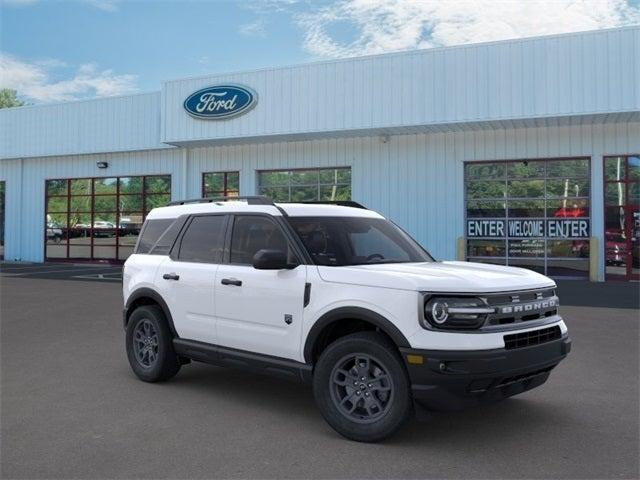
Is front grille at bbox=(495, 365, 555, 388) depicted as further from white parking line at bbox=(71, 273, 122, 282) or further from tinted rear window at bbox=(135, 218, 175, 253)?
white parking line at bbox=(71, 273, 122, 282)

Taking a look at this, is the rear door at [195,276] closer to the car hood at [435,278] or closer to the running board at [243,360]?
the running board at [243,360]

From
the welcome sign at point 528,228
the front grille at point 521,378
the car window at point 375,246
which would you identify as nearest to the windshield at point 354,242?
the car window at point 375,246

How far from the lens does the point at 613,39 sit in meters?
15.4

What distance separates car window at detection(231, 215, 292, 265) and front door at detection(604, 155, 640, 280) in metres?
14.1

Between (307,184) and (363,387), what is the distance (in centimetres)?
1641

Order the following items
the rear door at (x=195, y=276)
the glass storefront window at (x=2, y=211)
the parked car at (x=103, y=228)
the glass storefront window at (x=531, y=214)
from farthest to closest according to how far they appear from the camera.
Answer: the glass storefront window at (x=2, y=211) → the parked car at (x=103, y=228) → the glass storefront window at (x=531, y=214) → the rear door at (x=195, y=276)

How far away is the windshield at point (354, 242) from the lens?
5.08m

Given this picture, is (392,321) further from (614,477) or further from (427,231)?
(427,231)

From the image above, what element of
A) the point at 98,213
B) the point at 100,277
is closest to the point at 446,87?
the point at 100,277

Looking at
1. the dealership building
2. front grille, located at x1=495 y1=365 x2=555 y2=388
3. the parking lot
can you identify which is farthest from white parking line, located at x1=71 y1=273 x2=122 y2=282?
front grille, located at x1=495 y1=365 x2=555 y2=388

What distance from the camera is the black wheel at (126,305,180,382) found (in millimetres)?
6051

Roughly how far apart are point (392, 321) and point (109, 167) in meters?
22.3

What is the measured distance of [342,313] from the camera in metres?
4.54

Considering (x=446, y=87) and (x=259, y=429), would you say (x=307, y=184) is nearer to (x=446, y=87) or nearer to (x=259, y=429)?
(x=446, y=87)
